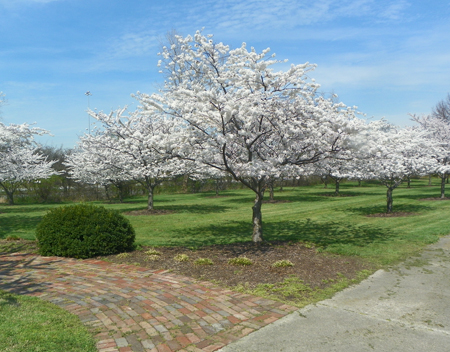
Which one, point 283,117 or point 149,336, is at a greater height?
point 283,117

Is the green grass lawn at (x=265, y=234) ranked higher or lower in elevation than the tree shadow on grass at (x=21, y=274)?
lower

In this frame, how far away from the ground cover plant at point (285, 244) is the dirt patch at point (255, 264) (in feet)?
0.05

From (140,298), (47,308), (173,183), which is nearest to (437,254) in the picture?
(140,298)

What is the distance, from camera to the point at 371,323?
468 centimetres

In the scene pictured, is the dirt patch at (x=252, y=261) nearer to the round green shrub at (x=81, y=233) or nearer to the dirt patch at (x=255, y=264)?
the dirt patch at (x=255, y=264)

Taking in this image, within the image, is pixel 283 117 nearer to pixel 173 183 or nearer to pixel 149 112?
pixel 149 112

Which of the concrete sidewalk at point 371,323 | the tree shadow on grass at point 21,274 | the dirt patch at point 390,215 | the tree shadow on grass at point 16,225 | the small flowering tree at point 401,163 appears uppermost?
the small flowering tree at point 401,163

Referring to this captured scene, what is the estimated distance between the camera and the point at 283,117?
7.55 meters

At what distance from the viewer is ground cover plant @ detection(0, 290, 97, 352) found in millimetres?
3844

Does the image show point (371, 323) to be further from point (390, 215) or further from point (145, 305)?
point (390, 215)

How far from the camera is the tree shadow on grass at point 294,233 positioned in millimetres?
10516

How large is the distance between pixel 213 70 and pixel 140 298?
507cm

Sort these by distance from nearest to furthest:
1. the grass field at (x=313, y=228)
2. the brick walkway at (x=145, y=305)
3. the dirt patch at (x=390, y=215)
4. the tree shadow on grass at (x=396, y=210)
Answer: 1. the brick walkway at (x=145, y=305)
2. the grass field at (x=313, y=228)
3. the dirt patch at (x=390, y=215)
4. the tree shadow on grass at (x=396, y=210)

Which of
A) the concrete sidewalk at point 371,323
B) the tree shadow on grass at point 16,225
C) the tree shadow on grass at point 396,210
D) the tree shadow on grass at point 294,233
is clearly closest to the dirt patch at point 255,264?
the concrete sidewalk at point 371,323
